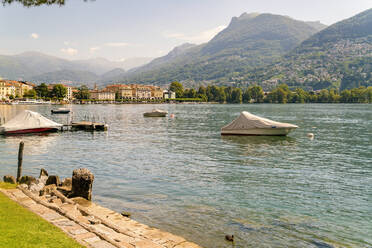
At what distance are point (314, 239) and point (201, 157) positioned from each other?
837 inches

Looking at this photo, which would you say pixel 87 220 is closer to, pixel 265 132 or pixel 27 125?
pixel 265 132

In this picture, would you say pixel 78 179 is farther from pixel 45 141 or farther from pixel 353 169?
pixel 45 141

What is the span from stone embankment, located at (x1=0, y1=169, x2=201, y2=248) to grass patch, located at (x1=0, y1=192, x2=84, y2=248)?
399mm

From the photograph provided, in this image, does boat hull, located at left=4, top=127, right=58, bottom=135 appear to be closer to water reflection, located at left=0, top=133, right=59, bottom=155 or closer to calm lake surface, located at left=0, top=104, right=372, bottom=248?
water reflection, located at left=0, top=133, right=59, bottom=155

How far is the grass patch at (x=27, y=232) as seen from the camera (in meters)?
9.55

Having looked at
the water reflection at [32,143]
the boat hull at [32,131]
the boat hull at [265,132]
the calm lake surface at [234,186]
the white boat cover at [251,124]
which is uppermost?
the white boat cover at [251,124]

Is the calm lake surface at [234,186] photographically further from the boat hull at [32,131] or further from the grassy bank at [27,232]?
the boat hull at [32,131]

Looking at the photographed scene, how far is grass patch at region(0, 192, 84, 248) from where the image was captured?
376 inches

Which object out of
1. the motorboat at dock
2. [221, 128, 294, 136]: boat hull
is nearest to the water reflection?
the motorboat at dock

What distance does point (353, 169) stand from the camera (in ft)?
94.7

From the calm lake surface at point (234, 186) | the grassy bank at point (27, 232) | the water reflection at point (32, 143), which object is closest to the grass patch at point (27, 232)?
the grassy bank at point (27, 232)

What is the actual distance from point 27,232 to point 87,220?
338cm

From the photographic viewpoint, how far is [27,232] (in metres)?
10.4

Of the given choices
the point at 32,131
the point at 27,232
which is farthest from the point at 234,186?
the point at 32,131
